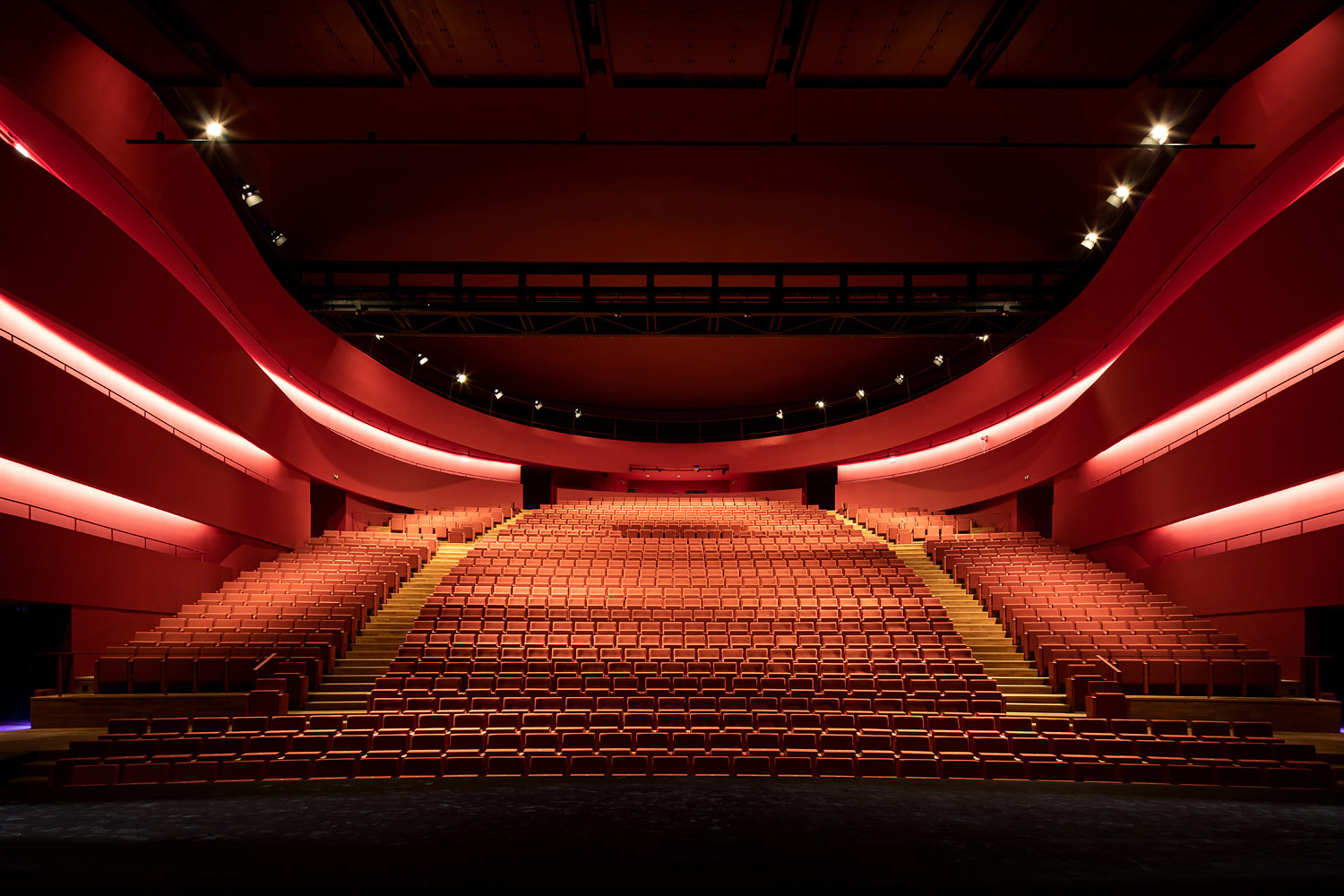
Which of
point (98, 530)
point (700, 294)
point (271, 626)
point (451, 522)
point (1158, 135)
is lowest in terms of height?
point (271, 626)

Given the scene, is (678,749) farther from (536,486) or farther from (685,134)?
(536,486)

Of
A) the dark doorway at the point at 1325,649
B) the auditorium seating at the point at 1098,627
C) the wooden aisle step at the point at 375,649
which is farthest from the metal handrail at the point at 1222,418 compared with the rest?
the wooden aisle step at the point at 375,649

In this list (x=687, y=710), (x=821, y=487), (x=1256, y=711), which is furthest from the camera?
(x=821, y=487)

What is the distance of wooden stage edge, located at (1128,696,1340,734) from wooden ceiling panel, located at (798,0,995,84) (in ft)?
18.5

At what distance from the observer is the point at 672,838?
175 inches

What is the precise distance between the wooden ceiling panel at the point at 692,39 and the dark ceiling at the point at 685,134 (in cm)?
2

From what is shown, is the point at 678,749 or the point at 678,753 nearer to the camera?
the point at 678,753

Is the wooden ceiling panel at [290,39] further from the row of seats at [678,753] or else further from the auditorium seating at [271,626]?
the auditorium seating at [271,626]

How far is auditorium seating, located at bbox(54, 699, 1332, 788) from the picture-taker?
6.14 meters

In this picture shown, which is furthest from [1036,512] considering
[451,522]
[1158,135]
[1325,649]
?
[451,522]

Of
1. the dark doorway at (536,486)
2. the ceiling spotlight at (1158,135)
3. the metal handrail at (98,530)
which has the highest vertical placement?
the ceiling spotlight at (1158,135)

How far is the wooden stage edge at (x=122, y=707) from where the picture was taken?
307 inches

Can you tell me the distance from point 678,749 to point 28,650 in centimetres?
737

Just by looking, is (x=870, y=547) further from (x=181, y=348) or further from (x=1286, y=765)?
(x=181, y=348)
